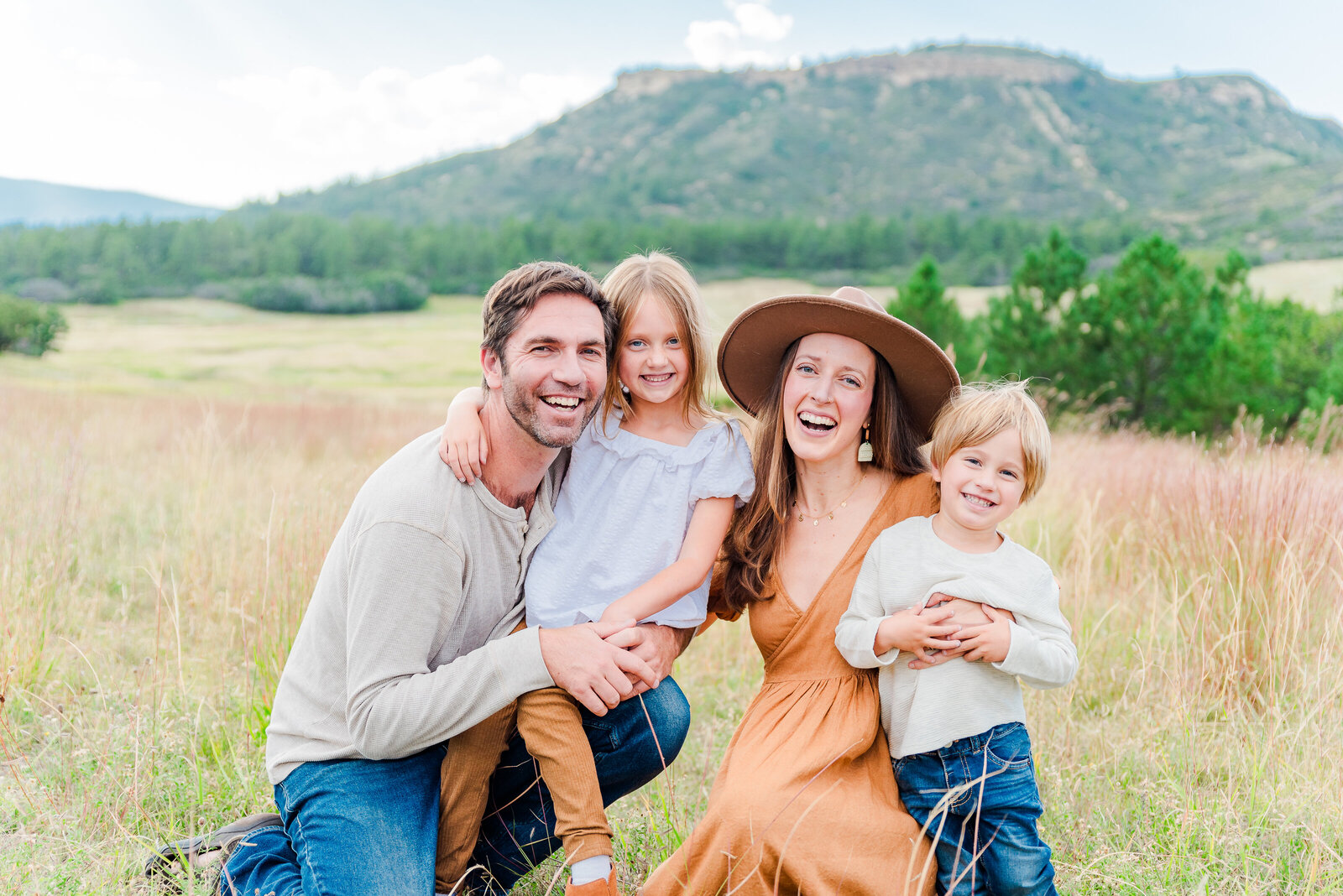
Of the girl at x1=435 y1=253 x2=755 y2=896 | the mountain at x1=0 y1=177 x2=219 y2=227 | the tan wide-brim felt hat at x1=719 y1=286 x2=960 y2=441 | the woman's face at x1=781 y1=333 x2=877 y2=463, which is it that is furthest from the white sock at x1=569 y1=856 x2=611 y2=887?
the mountain at x1=0 y1=177 x2=219 y2=227

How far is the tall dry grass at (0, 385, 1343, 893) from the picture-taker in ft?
8.35

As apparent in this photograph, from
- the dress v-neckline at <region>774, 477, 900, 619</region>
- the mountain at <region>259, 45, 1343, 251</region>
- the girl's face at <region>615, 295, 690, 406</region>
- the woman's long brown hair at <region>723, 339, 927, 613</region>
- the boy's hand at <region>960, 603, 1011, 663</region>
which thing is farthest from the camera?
the mountain at <region>259, 45, 1343, 251</region>

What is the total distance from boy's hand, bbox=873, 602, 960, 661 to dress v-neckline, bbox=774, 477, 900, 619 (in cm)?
27

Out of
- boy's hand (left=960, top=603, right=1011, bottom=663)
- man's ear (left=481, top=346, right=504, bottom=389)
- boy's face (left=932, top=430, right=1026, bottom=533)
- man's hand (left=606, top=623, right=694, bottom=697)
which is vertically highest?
man's ear (left=481, top=346, right=504, bottom=389)

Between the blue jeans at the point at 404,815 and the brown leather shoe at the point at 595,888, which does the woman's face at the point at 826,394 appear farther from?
the brown leather shoe at the point at 595,888

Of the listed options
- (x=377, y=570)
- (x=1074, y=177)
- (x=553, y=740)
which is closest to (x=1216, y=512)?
(x=553, y=740)

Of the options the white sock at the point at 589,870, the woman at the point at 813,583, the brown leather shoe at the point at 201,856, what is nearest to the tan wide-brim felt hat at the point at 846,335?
the woman at the point at 813,583

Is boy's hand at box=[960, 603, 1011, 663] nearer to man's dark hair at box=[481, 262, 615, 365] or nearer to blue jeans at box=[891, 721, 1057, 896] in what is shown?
blue jeans at box=[891, 721, 1057, 896]

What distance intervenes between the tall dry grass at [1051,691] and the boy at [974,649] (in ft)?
2.23

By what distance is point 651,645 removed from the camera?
2.33m

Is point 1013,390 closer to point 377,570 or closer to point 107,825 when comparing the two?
point 377,570

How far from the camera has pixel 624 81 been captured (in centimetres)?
15688

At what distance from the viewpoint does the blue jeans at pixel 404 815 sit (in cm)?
212

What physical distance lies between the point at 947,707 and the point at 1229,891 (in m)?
1.16
